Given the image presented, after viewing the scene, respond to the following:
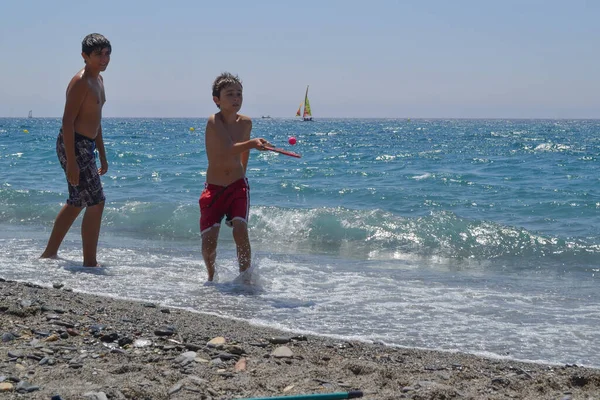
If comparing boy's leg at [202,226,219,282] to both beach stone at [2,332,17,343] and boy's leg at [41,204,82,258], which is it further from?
beach stone at [2,332,17,343]

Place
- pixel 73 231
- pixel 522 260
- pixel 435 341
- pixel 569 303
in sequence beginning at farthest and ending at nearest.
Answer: pixel 73 231, pixel 522 260, pixel 569 303, pixel 435 341

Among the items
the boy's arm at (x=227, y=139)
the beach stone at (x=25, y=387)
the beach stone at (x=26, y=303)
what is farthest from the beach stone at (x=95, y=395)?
the boy's arm at (x=227, y=139)

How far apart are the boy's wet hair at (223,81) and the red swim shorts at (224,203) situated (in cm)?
68

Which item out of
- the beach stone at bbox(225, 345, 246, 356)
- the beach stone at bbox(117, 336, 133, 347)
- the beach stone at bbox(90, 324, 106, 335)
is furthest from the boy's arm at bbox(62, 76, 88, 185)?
the beach stone at bbox(225, 345, 246, 356)

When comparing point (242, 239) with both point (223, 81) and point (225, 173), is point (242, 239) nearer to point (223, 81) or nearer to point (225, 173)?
point (225, 173)

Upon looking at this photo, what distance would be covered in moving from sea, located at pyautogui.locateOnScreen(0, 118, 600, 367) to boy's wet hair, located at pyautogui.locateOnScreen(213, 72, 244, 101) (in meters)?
1.41

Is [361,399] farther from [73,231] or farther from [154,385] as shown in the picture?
[73,231]

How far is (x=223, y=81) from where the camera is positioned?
5.77 metres

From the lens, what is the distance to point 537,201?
12133 mm

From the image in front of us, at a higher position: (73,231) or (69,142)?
(69,142)

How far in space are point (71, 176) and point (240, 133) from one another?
4.32 feet

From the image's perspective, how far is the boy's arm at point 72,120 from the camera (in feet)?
19.3

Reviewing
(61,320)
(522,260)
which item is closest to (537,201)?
(522,260)

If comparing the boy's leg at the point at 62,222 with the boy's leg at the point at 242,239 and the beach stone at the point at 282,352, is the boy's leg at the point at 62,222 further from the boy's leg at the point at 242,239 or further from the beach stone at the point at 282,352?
the beach stone at the point at 282,352
